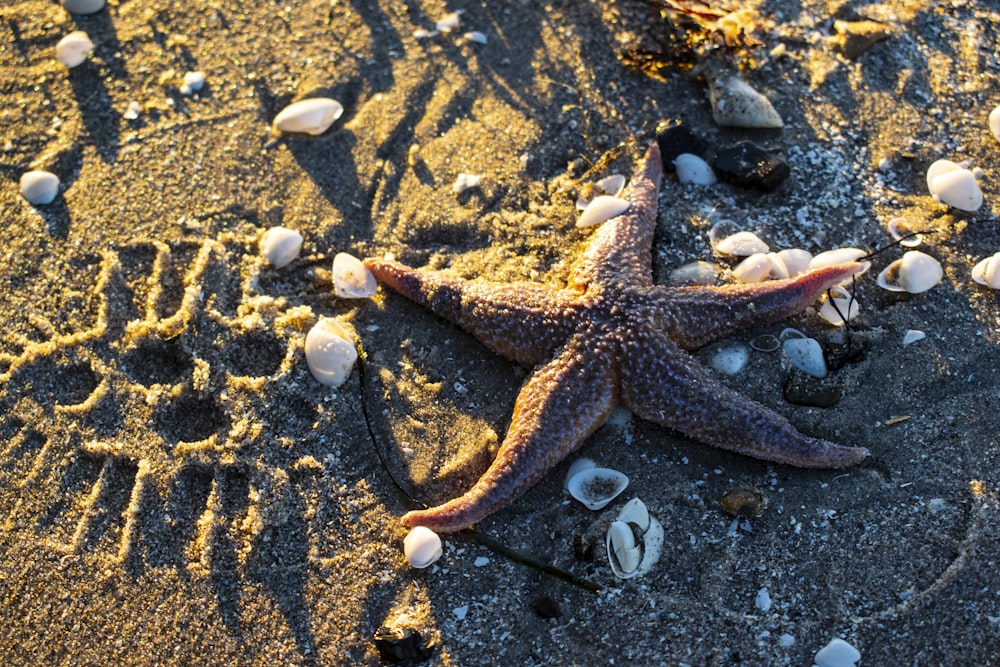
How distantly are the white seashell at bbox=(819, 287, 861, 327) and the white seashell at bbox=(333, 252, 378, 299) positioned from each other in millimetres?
2158

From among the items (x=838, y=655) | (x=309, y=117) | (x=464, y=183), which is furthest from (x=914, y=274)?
(x=309, y=117)

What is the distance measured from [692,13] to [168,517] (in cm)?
389

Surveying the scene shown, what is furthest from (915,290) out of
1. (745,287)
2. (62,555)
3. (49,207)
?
(49,207)

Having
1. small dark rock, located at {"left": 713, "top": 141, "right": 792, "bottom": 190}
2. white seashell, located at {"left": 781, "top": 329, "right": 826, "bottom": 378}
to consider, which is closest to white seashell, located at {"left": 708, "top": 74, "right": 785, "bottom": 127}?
small dark rock, located at {"left": 713, "top": 141, "right": 792, "bottom": 190}

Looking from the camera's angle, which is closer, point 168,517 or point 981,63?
point 168,517

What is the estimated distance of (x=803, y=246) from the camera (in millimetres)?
4078

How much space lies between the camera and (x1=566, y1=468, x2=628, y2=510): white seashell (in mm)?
3400

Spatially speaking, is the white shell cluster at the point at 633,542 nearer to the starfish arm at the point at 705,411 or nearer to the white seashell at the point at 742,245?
the starfish arm at the point at 705,411

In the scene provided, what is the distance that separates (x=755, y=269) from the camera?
3.88 m

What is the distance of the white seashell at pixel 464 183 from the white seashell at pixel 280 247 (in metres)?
0.85

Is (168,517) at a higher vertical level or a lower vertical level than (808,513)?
higher

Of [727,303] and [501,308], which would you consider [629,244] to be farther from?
[501,308]

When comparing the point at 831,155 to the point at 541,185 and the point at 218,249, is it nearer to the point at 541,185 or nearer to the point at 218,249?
the point at 541,185

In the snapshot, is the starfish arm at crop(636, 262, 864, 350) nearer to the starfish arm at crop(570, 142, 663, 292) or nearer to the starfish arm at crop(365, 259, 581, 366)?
the starfish arm at crop(570, 142, 663, 292)
